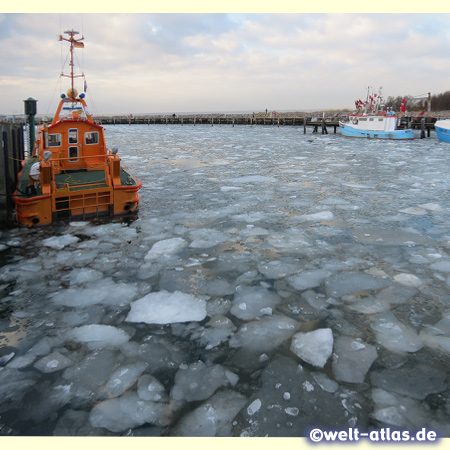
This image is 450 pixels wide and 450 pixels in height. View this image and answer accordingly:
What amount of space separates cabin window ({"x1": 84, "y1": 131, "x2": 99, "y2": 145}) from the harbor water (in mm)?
2667

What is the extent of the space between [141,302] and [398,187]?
8.06 m

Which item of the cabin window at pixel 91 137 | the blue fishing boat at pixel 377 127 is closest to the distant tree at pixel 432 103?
the blue fishing boat at pixel 377 127

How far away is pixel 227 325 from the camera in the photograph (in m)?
3.34

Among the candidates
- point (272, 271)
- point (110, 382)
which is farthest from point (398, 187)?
Result: point (110, 382)

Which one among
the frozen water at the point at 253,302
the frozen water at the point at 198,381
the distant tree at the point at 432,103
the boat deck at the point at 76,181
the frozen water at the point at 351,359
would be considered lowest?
the frozen water at the point at 198,381

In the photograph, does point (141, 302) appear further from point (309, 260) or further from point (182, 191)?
point (182, 191)

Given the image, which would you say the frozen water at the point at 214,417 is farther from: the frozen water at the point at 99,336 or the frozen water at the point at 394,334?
the frozen water at the point at 394,334

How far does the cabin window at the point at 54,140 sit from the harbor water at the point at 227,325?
2586mm

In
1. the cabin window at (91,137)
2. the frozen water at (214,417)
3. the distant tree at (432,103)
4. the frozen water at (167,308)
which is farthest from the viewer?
the distant tree at (432,103)

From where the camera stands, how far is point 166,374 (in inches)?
108

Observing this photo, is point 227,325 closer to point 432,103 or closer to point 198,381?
point 198,381

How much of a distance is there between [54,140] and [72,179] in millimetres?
1178

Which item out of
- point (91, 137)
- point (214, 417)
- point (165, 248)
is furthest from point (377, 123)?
point (214, 417)

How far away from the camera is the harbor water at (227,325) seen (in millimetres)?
2389
